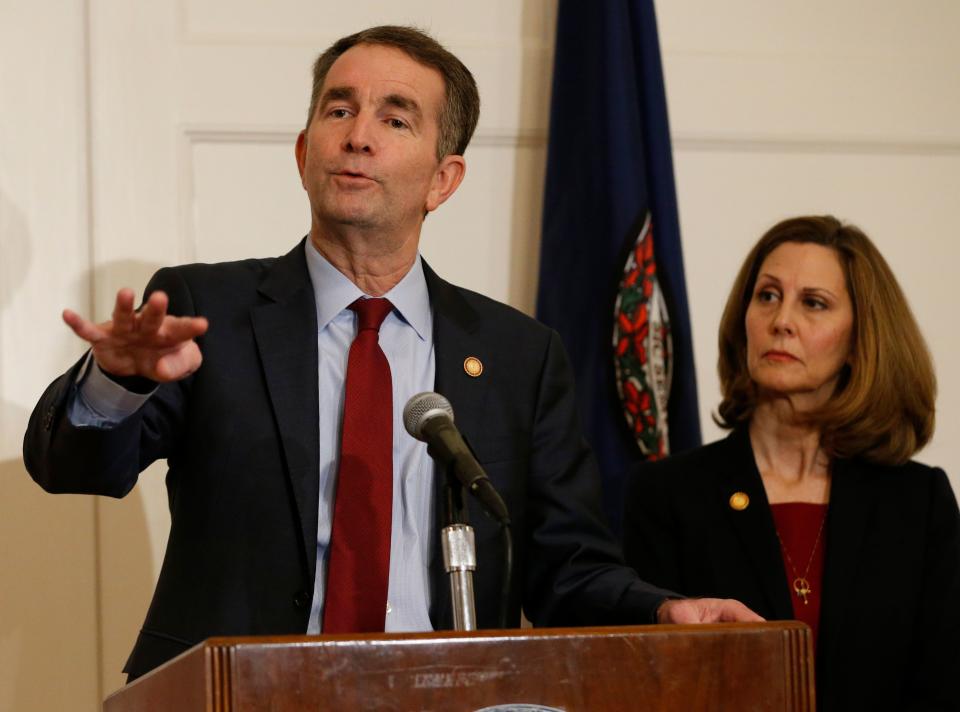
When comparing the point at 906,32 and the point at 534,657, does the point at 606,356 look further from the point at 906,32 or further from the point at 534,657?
the point at 534,657

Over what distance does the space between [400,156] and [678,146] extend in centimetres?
135

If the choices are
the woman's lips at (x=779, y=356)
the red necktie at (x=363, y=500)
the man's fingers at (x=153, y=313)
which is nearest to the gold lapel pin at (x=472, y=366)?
the red necktie at (x=363, y=500)

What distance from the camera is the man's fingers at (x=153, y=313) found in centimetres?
156

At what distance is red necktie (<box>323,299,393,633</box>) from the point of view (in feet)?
6.55

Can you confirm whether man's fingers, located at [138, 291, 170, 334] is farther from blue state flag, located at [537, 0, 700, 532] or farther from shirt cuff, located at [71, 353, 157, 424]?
blue state flag, located at [537, 0, 700, 532]

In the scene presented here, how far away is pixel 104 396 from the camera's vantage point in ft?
5.94

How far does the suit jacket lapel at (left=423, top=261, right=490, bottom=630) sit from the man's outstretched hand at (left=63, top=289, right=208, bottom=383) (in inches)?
22.6

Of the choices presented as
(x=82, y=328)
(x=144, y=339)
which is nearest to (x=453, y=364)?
(x=144, y=339)

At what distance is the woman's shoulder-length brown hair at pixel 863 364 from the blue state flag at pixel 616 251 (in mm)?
134

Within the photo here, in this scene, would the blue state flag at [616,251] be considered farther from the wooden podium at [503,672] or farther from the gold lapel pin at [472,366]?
the wooden podium at [503,672]

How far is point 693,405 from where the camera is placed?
3225 mm

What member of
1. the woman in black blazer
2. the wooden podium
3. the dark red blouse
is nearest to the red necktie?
the wooden podium

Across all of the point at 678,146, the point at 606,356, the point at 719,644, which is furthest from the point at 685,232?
the point at 719,644

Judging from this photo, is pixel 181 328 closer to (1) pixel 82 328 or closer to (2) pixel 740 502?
(1) pixel 82 328
